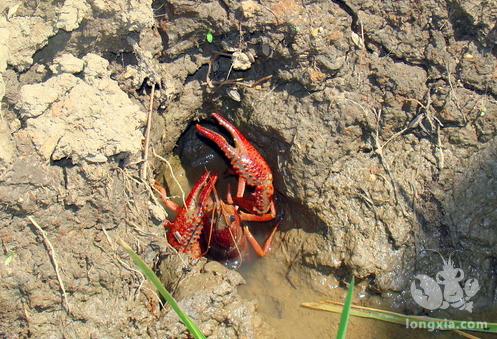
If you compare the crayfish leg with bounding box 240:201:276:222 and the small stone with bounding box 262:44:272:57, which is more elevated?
the small stone with bounding box 262:44:272:57

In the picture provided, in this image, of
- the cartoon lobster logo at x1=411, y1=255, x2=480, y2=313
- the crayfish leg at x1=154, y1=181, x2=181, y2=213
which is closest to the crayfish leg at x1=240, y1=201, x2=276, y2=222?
the crayfish leg at x1=154, y1=181, x2=181, y2=213

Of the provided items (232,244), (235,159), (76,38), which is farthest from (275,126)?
(76,38)

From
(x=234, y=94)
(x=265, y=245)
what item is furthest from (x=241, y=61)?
(x=265, y=245)

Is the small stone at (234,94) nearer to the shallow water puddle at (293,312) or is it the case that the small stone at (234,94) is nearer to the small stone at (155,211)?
the small stone at (155,211)

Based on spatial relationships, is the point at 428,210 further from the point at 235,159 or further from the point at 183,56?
the point at 183,56

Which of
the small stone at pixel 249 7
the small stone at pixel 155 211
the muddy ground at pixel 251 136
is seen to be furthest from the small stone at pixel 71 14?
the small stone at pixel 155 211

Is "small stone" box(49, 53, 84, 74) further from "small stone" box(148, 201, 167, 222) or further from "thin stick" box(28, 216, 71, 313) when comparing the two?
"small stone" box(148, 201, 167, 222)
